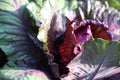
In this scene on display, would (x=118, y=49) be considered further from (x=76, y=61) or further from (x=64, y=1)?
(x=64, y=1)

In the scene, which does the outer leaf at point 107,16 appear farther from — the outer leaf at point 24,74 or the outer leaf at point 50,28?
the outer leaf at point 24,74

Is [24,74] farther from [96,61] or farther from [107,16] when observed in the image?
[107,16]

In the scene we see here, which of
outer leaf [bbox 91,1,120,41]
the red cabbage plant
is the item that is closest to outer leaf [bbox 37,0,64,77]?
the red cabbage plant

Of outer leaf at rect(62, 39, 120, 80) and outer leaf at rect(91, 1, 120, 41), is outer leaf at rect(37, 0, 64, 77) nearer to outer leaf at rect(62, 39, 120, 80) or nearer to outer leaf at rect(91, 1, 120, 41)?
outer leaf at rect(62, 39, 120, 80)

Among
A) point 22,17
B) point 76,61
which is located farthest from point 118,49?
point 22,17

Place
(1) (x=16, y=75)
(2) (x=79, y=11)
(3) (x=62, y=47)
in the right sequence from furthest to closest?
(2) (x=79, y=11) → (3) (x=62, y=47) → (1) (x=16, y=75)

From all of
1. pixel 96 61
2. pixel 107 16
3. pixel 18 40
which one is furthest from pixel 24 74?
pixel 107 16
